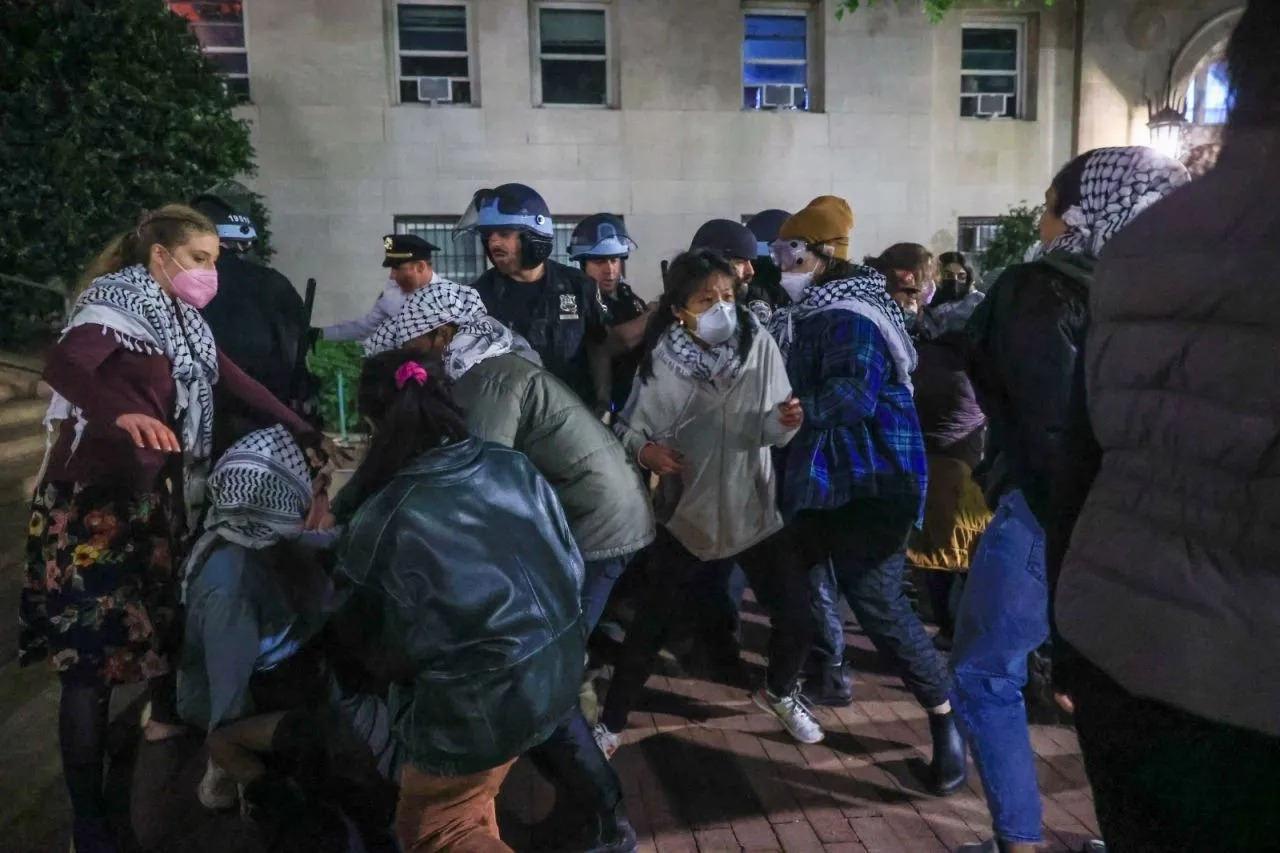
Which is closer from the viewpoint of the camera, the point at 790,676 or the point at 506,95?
the point at 790,676

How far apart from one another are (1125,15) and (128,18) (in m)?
13.3

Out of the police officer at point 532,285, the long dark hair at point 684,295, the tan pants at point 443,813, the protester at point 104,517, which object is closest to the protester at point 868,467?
the long dark hair at point 684,295

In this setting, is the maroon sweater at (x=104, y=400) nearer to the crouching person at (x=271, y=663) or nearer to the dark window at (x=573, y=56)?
the crouching person at (x=271, y=663)

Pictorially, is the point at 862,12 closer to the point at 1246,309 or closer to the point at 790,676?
the point at 790,676

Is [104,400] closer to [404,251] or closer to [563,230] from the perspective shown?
[404,251]

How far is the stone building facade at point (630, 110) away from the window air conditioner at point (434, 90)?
0.06 meters

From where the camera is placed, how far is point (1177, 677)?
4.46 ft

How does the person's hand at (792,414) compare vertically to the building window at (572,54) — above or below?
below

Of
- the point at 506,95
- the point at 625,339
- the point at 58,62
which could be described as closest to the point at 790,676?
the point at 625,339

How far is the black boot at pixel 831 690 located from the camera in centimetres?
424

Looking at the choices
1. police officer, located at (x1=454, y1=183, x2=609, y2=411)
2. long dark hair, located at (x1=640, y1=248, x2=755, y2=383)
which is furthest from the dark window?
long dark hair, located at (x1=640, y1=248, x2=755, y2=383)

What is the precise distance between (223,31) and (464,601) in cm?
1256

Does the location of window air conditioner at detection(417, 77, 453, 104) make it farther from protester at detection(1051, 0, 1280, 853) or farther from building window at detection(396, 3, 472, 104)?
protester at detection(1051, 0, 1280, 853)

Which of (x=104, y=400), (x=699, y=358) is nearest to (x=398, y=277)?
(x=699, y=358)
